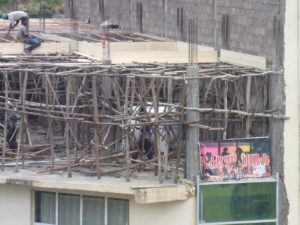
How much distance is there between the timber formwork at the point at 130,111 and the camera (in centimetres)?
1925

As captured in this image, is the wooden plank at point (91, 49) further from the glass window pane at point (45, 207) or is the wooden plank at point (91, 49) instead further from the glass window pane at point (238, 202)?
the glass window pane at point (238, 202)

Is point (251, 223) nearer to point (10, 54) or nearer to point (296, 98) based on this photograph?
point (296, 98)

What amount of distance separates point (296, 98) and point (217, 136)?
185 centimetres

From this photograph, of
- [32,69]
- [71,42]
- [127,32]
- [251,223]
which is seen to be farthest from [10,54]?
[251,223]

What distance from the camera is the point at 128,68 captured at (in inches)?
800

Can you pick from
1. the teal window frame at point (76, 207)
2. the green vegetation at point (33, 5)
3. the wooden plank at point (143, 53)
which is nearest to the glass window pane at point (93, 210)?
the teal window frame at point (76, 207)

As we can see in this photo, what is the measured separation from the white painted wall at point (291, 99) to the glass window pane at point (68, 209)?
3.99 meters

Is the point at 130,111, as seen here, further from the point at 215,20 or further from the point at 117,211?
the point at 215,20

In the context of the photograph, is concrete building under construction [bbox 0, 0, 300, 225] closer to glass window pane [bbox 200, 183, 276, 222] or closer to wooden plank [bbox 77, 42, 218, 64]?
glass window pane [bbox 200, 183, 276, 222]

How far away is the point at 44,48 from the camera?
985 inches

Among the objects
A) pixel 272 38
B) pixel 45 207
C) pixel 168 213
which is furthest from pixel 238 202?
pixel 45 207

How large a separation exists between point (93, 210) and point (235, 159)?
9.28 feet

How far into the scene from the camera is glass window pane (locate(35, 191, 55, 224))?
66.0 feet

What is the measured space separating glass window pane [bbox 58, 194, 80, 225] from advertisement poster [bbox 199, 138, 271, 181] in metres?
2.53
